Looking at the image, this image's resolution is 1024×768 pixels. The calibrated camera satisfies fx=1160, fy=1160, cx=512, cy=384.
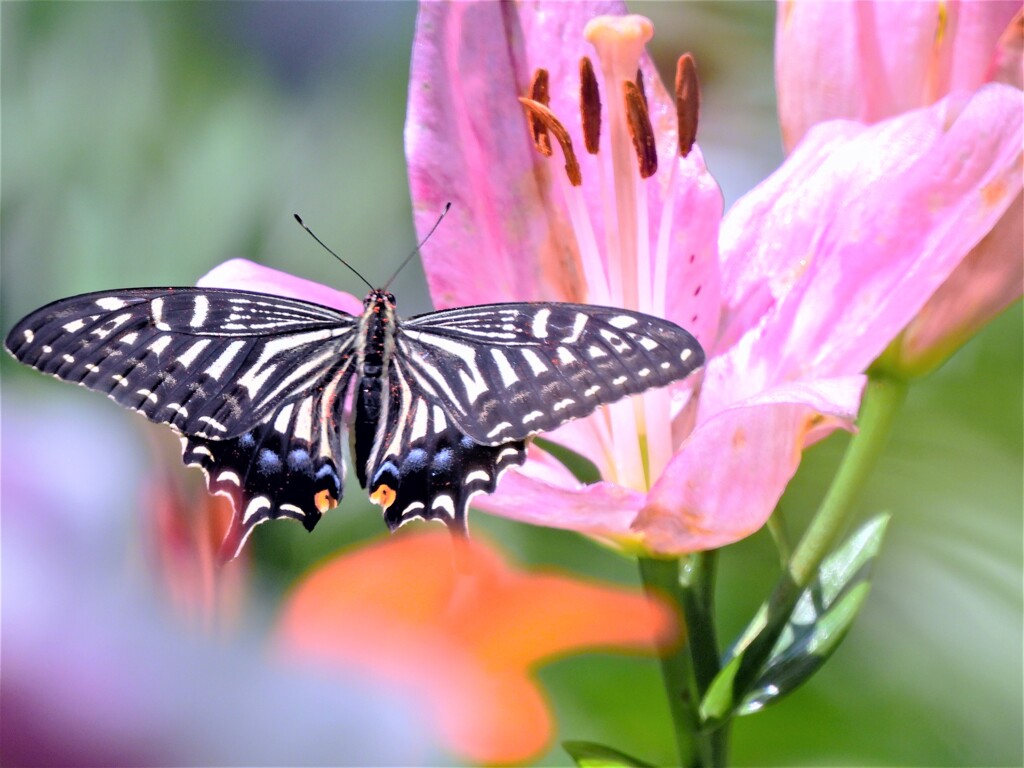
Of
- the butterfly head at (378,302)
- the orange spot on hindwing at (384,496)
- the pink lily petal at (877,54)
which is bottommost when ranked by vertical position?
the orange spot on hindwing at (384,496)

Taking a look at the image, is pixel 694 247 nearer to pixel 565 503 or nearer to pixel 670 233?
pixel 670 233

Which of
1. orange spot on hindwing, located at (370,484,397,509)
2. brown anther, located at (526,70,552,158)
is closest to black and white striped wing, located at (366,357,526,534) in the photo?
orange spot on hindwing, located at (370,484,397,509)

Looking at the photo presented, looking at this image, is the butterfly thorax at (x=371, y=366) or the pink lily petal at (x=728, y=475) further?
the butterfly thorax at (x=371, y=366)

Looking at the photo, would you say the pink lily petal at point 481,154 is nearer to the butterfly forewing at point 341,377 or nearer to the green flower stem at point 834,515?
the butterfly forewing at point 341,377

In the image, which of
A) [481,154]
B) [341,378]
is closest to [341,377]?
[341,378]

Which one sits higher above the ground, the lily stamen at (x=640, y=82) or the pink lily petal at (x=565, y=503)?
the lily stamen at (x=640, y=82)

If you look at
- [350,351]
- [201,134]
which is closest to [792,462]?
[350,351]

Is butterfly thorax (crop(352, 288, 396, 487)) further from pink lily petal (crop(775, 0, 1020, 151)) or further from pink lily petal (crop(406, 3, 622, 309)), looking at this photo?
pink lily petal (crop(775, 0, 1020, 151))

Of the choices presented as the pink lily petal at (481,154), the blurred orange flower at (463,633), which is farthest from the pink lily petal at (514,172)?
the blurred orange flower at (463,633)

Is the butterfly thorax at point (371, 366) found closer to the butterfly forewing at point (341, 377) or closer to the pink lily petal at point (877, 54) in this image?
the butterfly forewing at point (341, 377)
